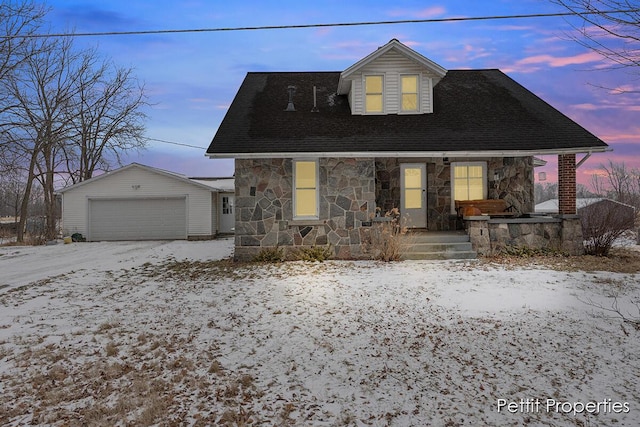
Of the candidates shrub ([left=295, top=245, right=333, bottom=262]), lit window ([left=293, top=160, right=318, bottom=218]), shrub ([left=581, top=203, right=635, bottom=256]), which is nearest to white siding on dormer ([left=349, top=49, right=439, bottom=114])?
lit window ([left=293, top=160, right=318, bottom=218])

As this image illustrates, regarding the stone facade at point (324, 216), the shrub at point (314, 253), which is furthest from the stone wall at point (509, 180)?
the shrub at point (314, 253)

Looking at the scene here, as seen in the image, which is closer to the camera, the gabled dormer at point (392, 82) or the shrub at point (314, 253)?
the shrub at point (314, 253)

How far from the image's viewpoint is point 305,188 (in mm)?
11031

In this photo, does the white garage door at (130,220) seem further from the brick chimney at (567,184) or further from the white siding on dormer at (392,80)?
the brick chimney at (567,184)

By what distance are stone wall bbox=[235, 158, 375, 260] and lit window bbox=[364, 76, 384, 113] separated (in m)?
2.66

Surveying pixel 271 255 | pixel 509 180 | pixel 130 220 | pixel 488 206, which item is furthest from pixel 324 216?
pixel 130 220

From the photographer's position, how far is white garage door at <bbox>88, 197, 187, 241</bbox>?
62.3ft

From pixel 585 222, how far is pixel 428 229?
483 cm

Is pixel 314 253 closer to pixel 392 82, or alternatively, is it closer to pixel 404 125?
pixel 404 125

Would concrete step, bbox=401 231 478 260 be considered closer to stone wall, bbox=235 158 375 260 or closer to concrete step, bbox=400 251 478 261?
concrete step, bbox=400 251 478 261

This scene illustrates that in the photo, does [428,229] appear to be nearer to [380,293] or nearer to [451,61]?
[380,293]

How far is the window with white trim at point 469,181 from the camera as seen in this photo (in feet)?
41.8

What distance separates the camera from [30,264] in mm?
11570

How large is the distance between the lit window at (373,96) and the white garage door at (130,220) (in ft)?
37.9
